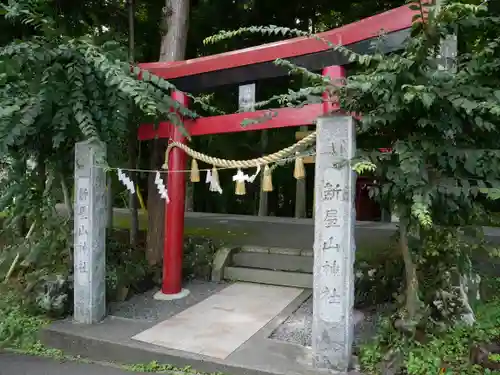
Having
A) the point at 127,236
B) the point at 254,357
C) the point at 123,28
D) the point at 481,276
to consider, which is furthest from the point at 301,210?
the point at 254,357

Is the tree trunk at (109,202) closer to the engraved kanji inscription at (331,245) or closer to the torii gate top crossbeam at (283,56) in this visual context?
the torii gate top crossbeam at (283,56)

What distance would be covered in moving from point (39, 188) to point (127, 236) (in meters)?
2.82

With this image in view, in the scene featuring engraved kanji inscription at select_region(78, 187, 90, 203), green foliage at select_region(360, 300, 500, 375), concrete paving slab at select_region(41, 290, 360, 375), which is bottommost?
concrete paving slab at select_region(41, 290, 360, 375)

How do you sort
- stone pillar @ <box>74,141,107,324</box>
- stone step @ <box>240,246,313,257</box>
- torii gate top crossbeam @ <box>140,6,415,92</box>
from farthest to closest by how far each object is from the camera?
stone step @ <box>240,246,313,257</box> → stone pillar @ <box>74,141,107,324</box> → torii gate top crossbeam @ <box>140,6,415,92</box>

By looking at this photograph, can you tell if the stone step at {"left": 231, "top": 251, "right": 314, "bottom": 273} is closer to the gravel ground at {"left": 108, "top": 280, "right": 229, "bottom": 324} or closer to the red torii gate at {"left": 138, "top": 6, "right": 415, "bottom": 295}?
the gravel ground at {"left": 108, "top": 280, "right": 229, "bottom": 324}

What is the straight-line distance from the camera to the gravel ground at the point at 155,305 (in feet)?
18.0

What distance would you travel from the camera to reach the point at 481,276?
15.9 ft

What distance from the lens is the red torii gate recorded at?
4.27 meters

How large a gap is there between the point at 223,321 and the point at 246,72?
329 cm

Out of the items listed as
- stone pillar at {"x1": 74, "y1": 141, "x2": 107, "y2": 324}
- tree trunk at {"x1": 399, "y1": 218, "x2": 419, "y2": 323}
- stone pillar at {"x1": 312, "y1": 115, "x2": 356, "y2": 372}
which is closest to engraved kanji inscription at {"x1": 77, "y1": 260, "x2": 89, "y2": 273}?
stone pillar at {"x1": 74, "y1": 141, "x2": 107, "y2": 324}

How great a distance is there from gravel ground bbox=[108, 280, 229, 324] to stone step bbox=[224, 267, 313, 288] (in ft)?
1.25

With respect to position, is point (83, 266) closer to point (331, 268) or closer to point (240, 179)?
point (240, 179)

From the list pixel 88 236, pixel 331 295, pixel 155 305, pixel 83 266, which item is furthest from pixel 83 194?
pixel 331 295

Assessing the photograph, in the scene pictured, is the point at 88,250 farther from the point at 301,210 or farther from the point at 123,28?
the point at 301,210
